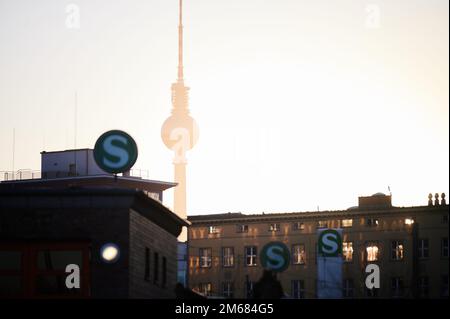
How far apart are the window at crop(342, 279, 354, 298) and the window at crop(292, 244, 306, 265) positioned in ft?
19.9

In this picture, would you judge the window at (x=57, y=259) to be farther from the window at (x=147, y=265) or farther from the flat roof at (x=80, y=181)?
the flat roof at (x=80, y=181)

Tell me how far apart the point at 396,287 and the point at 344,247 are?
9.06 metres

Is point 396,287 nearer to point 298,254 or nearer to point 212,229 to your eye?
point 298,254

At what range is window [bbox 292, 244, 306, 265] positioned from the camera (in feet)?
517

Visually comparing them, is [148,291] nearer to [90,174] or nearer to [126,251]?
[126,251]

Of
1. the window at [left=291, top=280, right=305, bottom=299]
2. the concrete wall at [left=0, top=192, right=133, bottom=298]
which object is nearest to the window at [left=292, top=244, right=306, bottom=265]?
the window at [left=291, top=280, right=305, bottom=299]

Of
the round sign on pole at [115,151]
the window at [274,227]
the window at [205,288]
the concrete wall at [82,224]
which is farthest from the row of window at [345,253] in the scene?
the concrete wall at [82,224]

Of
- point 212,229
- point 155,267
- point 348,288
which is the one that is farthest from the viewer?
point 212,229

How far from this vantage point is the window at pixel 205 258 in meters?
163

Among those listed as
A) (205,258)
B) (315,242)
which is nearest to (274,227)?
(315,242)

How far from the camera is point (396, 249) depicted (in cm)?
15500

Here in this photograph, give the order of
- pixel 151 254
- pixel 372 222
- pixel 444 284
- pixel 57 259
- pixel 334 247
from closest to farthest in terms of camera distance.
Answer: pixel 57 259 → pixel 151 254 → pixel 334 247 → pixel 444 284 → pixel 372 222

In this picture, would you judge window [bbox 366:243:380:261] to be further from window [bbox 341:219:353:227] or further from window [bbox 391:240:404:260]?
window [bbox 341:219:353:227]
